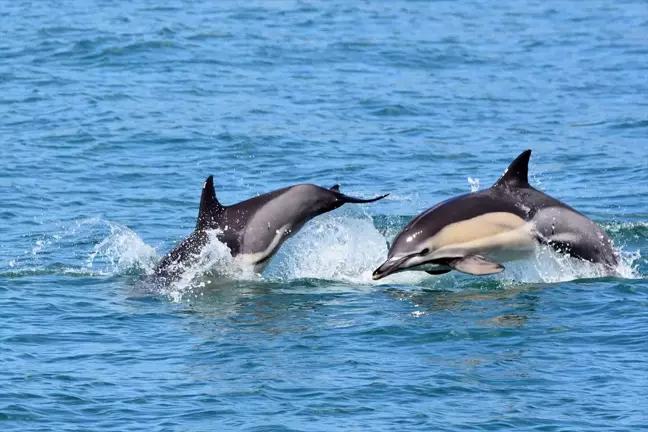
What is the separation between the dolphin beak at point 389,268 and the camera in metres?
15.3

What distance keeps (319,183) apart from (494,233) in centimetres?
708

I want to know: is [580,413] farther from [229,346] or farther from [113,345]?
[113,345]

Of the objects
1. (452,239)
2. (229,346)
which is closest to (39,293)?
(229,346)

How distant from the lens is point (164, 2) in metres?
40.0

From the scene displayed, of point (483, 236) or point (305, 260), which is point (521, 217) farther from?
point (305, 260)

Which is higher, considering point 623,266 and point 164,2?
point 164,2

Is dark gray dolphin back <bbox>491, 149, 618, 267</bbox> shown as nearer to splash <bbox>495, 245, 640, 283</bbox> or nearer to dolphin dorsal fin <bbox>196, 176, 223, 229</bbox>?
splash <bbox>495, 245, 640, 283</bbox>

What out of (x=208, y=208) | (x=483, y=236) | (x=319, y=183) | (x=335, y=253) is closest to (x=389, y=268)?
(x=483, y=236)

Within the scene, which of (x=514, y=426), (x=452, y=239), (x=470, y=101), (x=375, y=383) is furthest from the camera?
(x=470, y=101)

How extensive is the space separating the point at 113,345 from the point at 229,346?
114 cm

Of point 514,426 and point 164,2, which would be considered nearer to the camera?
point 514,426

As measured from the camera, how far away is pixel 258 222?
16.2m

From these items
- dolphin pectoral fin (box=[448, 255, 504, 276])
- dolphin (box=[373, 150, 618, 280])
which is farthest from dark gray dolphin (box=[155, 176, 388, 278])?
dolphin pectoral fin (box=[448, 255, 504, 276])

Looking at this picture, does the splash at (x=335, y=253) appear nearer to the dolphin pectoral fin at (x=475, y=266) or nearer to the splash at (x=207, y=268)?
the splash at (x=207, y=268)
